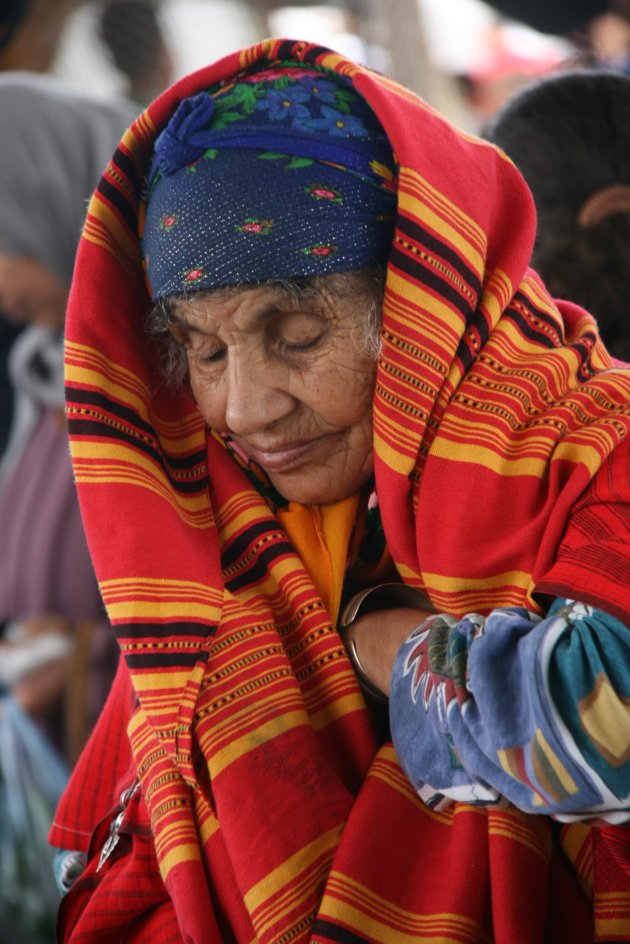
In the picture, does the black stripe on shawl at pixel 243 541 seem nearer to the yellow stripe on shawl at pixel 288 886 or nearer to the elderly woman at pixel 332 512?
the elderly woman at pixel 332 512

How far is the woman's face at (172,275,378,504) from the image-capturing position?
1287 mm

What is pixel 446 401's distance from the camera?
1.25m

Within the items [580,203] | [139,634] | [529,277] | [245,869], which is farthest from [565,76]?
[245,869]

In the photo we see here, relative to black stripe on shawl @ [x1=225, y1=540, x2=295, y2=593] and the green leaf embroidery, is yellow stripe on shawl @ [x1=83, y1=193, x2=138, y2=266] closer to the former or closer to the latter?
the green leaf embroidery

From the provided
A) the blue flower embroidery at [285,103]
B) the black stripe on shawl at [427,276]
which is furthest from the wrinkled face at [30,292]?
the black stripe on shawl at [427,276]

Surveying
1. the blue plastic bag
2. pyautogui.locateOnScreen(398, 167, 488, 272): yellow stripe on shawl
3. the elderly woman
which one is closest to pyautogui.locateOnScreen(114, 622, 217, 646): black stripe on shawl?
the elderly woman

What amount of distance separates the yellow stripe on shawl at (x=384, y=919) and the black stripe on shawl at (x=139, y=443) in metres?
0.57

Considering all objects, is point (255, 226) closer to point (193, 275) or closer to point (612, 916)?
point (193, 275)

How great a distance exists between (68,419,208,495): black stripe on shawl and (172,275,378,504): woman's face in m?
0.10

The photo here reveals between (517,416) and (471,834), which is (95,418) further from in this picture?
(471,834)

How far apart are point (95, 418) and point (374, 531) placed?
429 millimetres

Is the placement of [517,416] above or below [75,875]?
above

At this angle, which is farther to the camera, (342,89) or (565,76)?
(565,76)

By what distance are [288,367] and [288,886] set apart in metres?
0.65
